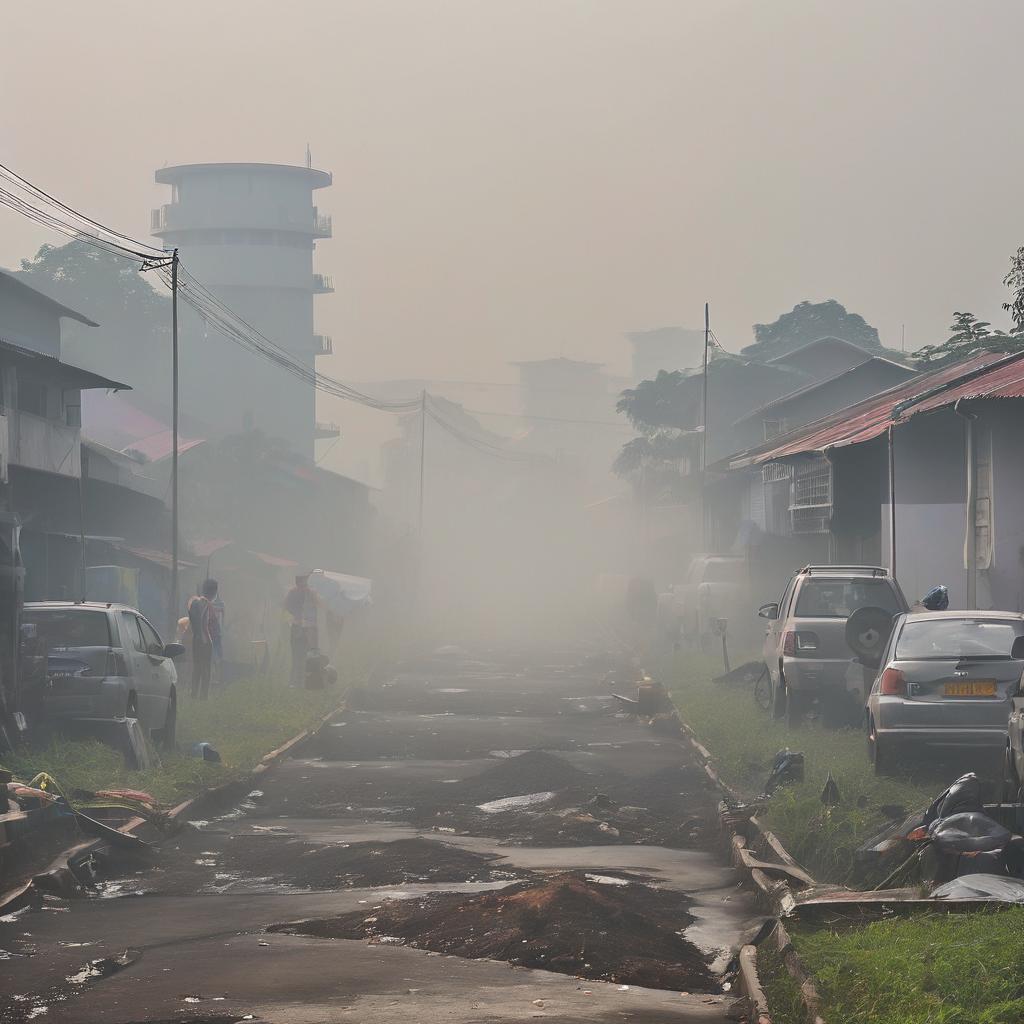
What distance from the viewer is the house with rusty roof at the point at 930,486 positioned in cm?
2120

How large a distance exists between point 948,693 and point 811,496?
21.1 meters

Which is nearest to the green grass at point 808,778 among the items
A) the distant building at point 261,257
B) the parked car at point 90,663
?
the parked car at point 90,663

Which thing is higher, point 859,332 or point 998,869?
point 859,332

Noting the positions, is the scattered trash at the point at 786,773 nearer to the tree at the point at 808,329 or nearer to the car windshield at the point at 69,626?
the car windshield at the point at 69,626

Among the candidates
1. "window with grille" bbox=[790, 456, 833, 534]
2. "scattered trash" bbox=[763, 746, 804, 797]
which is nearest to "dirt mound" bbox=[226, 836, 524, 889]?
"scattered trash" bbox=[763, 746, 804, 797]

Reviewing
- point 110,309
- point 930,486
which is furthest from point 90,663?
point 110,309

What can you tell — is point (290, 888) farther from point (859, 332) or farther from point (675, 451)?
point (859, 332)

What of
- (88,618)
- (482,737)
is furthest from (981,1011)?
(482,737)

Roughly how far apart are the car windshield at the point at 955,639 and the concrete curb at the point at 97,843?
660 centimetres

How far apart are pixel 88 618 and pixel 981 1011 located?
11986 millimetres

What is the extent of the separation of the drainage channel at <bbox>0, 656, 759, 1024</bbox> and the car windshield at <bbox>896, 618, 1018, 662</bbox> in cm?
239

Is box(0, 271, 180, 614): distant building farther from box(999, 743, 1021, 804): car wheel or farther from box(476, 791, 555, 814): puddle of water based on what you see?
box(999, 743, 1021, 804): car wheel

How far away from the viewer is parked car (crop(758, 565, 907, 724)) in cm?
1838

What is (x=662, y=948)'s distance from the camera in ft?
26.9
